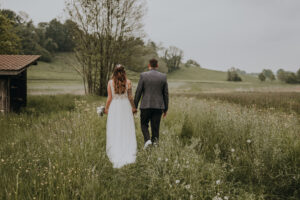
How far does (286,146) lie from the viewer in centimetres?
379

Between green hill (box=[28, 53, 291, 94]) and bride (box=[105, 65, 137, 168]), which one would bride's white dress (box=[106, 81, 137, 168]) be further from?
green hill (box=[28, 53, 291, 94])

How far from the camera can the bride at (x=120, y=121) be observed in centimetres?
432

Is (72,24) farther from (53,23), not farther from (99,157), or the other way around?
(53,23)

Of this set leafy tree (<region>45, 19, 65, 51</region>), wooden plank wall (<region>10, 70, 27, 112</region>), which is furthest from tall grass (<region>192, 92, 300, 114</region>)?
leafy tree (<region>45, 19, 65, 51</region>)

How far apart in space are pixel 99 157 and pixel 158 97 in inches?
79.9

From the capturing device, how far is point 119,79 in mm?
4504

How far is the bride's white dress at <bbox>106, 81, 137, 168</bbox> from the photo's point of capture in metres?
4.29

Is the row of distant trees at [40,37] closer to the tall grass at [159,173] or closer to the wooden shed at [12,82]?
the wooden shed at [12,82]

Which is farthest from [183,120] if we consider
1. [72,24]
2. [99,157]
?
[72,24]

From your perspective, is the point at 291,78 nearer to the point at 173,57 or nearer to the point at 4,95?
the point at 173,57

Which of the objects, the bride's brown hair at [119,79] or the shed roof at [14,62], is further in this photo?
the shed roof at [14,62]

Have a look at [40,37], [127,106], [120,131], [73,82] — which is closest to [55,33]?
[40,37]

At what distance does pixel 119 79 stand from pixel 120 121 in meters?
1.06

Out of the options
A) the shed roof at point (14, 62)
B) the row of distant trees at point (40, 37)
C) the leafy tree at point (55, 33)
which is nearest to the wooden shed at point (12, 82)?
the shed roof at point (14, 62)
